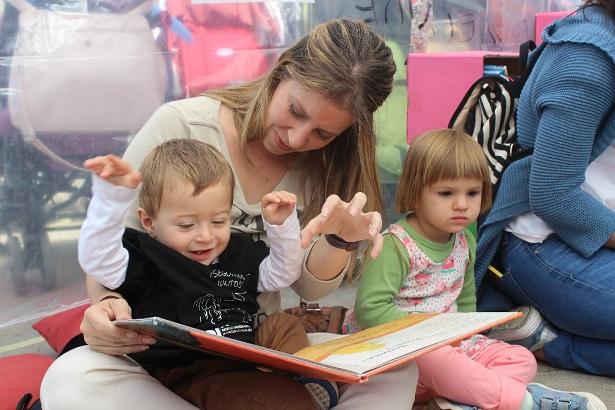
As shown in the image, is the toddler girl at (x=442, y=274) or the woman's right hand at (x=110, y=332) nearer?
the woman's right hand at (x=110, y=332)

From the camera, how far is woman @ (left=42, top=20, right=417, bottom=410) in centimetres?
109

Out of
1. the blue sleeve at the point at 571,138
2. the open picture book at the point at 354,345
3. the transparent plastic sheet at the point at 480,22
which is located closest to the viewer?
the open picture book at the point at 354,345

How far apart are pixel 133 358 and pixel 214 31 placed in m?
1.17

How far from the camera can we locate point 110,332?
3.47ft

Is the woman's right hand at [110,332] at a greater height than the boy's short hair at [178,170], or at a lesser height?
lesser

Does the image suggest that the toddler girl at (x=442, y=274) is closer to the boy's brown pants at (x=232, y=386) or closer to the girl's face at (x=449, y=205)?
the girl's face at (x=449, y=205)

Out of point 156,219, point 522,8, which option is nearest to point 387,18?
point 522,8

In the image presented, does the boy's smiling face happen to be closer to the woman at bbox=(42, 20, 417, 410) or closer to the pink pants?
the woman at bbox=(42, 20, 417, 410)

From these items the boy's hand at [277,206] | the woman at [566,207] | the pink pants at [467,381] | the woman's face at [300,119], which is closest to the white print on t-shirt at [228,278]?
the boy's hand at [277,206]

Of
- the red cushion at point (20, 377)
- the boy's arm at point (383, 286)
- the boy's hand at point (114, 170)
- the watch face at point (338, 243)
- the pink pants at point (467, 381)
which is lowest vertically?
the pink pants at point (467, 381)

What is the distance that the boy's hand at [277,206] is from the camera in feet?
3.95

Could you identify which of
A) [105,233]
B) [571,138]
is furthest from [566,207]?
[105,233]

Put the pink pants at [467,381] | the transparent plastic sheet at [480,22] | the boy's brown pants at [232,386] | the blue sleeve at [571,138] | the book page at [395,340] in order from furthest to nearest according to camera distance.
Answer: the transparent plastic sheet at [480,22]
the blue sleeve at [571,138]
the pink pants at [467,381]
the boy's brown pants at [232,386]
the book page at [395,340]

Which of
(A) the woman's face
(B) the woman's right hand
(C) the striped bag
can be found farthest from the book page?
(C) the striped bag
